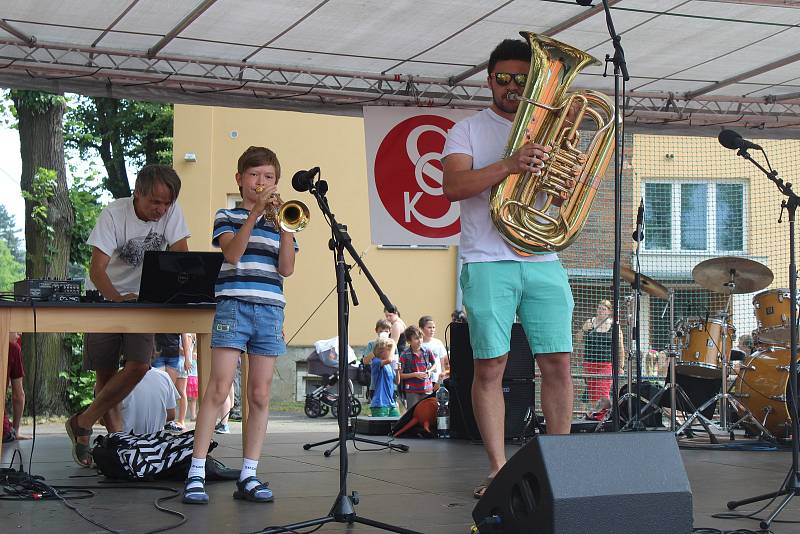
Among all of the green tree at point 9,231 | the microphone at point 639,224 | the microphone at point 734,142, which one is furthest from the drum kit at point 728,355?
the green tree at point 9,231

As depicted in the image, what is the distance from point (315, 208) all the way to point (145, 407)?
38.3ft

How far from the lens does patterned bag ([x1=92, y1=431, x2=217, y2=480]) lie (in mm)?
5160

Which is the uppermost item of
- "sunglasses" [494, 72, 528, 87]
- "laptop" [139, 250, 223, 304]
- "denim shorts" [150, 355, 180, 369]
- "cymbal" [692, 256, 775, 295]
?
"sunglasses" [494, 72, 528, 87]

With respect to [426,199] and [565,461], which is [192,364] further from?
[565,461]

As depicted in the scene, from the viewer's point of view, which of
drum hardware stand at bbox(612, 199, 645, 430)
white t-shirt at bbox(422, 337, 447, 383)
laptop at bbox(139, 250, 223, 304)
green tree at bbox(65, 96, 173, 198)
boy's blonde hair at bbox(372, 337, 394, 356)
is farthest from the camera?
green tree at bbox(65, 96, 173, 198)

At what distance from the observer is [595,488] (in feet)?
9.72

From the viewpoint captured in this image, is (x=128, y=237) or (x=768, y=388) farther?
(x=768, y=388)

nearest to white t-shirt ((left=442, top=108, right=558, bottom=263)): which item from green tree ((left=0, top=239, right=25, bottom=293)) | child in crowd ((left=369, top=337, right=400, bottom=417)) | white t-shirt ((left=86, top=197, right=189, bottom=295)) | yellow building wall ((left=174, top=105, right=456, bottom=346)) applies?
white t-shirt ((left=86, top=197, right=189, bottom=295))

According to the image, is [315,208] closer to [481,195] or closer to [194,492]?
[481,195]

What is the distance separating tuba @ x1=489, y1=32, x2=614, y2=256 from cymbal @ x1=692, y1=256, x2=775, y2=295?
16.8ft

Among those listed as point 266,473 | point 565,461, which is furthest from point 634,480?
point 266,473

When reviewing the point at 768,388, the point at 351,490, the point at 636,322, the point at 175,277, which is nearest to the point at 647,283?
the point at 768,388

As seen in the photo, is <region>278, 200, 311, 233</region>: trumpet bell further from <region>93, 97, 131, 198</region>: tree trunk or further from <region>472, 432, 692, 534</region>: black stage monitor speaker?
<region>93, 97, 131, 198</region>: tree trunk

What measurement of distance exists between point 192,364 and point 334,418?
10.8 ft
